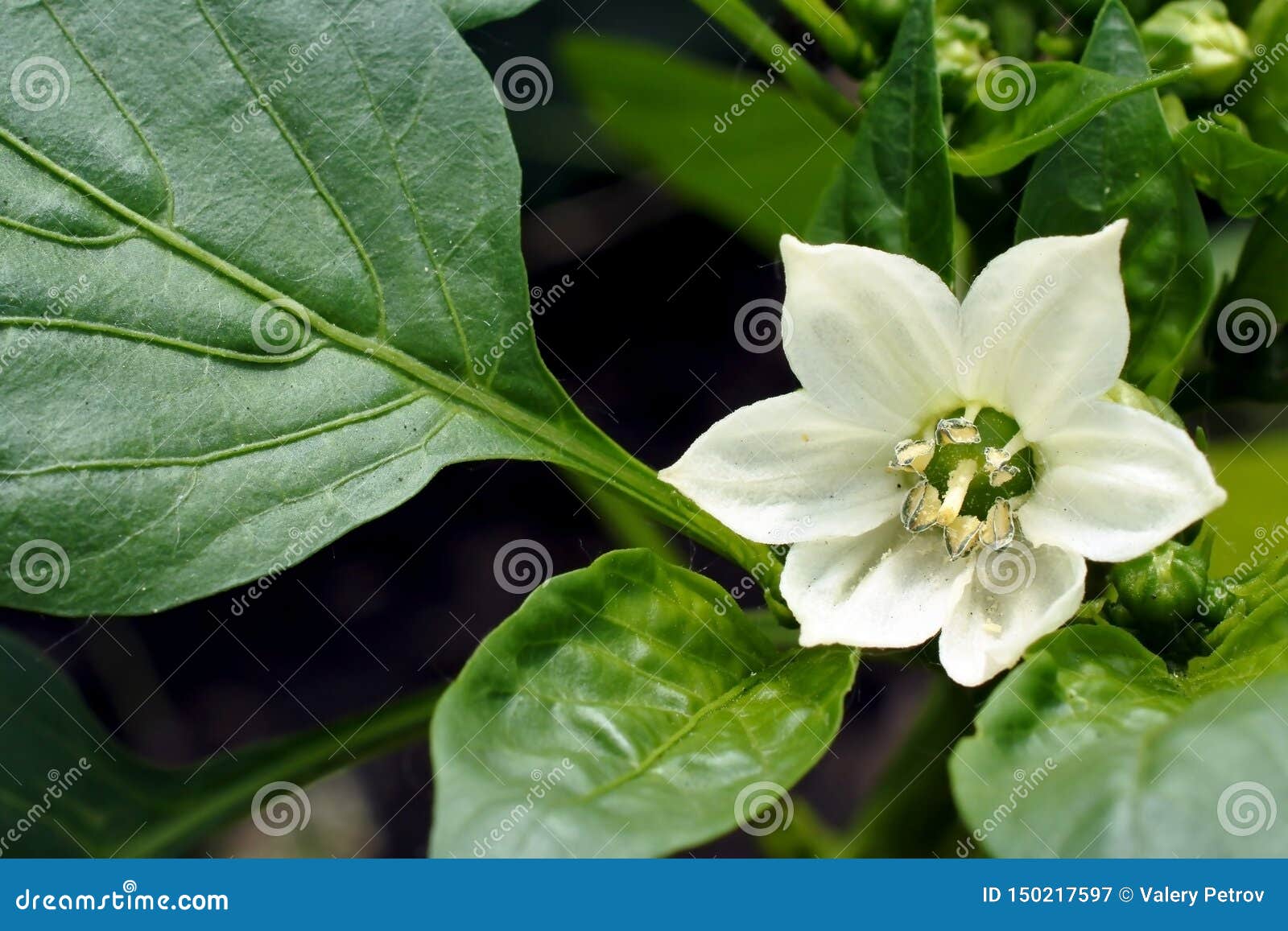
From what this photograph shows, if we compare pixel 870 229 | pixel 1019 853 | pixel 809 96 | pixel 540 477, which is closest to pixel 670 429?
pixel 540 477

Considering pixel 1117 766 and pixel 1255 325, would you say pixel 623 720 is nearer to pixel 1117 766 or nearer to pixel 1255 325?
pixel 1117 766

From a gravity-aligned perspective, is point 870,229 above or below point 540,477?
above

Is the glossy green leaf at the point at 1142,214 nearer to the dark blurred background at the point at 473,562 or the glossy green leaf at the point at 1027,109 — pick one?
the glossy green leaf at the point at 1027,109

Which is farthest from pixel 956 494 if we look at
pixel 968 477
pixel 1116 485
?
pixel 1116 485

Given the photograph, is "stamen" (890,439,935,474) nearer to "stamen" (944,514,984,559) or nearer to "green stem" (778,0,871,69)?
"stamen" (944,514,984,559)

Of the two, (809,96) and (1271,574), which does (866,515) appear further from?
(809,96)
